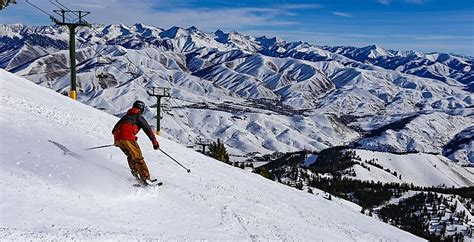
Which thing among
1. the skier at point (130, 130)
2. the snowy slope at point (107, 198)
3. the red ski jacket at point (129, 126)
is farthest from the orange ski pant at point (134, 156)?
the snowy slope at point (107, 198)

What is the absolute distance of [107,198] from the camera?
13859 mm

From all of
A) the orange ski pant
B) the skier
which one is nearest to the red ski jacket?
the skier

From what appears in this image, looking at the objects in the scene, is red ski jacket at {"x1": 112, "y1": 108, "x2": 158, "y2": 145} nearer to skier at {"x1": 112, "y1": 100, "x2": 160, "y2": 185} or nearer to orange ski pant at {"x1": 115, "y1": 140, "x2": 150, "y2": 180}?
skier at {"x1": 112, "y1": 100, "x2": 160, "y2": 185}

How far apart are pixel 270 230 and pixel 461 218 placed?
12868 centimetres

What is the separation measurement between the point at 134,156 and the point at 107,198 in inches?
79.7

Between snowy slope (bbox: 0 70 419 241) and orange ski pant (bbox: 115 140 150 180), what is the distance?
573 mm

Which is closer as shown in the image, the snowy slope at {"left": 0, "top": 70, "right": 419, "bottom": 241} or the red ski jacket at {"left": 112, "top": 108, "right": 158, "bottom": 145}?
the snowy slope at {"left": 0, "top": 70, "right": 419, "bottom": 241}

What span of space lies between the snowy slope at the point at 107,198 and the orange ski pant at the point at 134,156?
0.57m

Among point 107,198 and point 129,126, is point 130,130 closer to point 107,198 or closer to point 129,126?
point 129,126

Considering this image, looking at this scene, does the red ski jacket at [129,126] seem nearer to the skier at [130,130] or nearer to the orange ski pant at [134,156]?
the skier at [130,130]

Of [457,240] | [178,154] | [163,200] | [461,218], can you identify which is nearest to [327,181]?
[461,218]

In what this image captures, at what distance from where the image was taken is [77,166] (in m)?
15.1

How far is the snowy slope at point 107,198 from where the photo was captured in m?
11.5

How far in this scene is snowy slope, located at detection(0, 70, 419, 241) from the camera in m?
11.5
